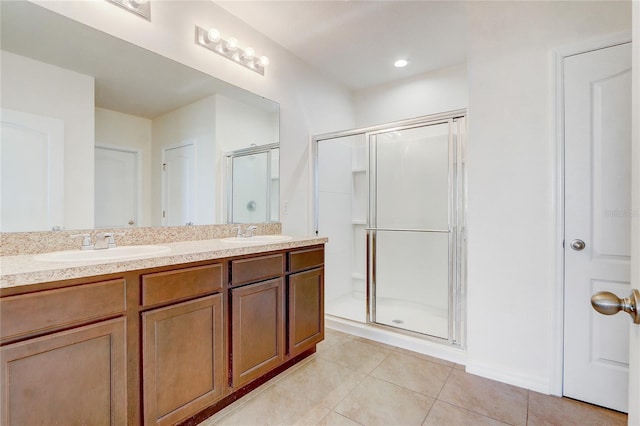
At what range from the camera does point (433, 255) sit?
3064 mm

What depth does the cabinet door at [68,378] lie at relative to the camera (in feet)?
3.22

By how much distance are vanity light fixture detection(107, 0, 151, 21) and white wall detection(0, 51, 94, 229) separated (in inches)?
18.0

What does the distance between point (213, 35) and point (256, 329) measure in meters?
1.98

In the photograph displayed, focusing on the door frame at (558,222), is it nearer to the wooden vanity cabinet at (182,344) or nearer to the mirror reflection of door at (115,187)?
the wooden vanity cabinet at (182,344)

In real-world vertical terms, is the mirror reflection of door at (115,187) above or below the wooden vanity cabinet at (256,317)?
above

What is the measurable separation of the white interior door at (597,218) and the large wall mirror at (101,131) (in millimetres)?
2246

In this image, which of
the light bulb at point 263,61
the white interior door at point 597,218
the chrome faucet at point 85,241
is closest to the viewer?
the chrome faucet at point 85,241

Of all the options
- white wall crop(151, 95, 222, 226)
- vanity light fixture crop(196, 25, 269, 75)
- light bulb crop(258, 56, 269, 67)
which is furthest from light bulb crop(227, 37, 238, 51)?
white wall crop(151, 95, 222, 226)

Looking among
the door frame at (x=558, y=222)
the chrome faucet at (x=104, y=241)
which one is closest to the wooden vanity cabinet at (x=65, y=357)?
the chrome faucet at (x=104, y=241)

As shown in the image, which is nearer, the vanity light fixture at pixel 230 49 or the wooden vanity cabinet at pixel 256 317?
the wooden vanity cabinet at pixel 256 317

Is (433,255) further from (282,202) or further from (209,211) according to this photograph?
(209,211)

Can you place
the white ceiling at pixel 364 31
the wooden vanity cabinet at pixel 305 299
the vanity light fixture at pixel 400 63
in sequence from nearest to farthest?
the wooden vanity cabinet at pixel 305 299, the white ceiling at pixel 364 31, the vanity light fixture at pixel 400 63

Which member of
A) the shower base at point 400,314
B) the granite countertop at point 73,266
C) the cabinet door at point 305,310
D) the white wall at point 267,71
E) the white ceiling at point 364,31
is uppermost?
the white ceiling at point 364,31

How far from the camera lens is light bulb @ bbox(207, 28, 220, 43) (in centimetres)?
Result: 209
